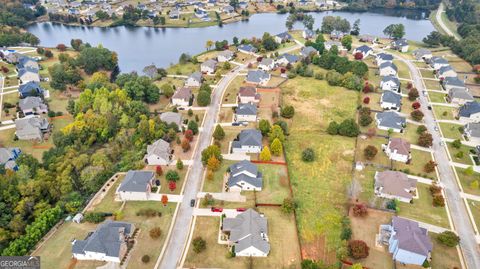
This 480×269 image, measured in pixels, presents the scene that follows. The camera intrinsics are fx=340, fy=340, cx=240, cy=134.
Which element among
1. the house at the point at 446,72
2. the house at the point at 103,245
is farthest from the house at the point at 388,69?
the house at the point at 103,245

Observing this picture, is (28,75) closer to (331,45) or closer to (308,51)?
(308,51)

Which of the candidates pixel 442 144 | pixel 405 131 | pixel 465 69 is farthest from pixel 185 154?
pixel 465 69

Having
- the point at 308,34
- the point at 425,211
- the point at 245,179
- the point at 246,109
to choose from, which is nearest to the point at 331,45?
the point at 308,34


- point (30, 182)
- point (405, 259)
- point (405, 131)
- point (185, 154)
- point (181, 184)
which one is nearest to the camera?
point (405, 259)

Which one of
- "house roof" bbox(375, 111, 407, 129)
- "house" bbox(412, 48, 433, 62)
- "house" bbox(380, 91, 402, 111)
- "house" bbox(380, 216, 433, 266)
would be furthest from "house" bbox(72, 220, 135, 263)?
"house" bbox(412, 48, 433, 62)

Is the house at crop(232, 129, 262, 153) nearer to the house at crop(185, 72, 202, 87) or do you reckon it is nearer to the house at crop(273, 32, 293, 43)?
the house at crop(185, 72, 202, 87)

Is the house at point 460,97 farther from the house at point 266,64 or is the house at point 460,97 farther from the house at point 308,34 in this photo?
the house at point 308,34

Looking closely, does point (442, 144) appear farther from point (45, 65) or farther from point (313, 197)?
point (45, 65)
